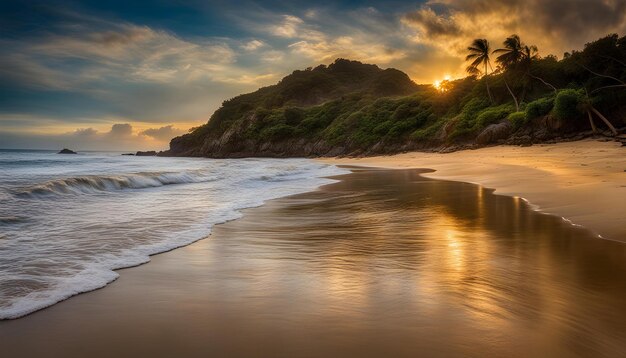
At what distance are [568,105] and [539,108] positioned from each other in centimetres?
277

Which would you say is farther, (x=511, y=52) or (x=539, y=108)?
(x=511, y=52)

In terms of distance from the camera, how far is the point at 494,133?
30984mm

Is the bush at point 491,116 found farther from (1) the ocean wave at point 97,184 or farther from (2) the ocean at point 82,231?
(2) the ocean at point 82,231

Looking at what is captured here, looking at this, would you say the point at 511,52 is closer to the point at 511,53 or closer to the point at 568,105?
the point at 511,53

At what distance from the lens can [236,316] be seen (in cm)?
295

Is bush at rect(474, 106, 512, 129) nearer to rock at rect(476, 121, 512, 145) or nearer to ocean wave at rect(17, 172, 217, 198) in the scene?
rock at rect(476, 121, 512, 145)

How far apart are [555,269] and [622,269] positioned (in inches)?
25.6

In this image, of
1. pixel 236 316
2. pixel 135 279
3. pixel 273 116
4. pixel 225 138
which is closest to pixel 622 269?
pixel 236 316

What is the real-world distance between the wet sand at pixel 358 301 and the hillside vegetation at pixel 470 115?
80.9 feet

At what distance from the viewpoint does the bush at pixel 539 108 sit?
28250mm

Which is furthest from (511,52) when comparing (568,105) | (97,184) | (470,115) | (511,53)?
(97,184)

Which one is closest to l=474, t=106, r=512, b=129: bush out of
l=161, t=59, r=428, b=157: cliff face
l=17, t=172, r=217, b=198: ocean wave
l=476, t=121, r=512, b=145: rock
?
l=476, t=121, r=512, b=145: rock

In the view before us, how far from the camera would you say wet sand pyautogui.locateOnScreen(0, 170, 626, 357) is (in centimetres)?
249

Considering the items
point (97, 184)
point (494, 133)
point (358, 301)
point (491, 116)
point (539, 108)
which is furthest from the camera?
point (491, 116)
